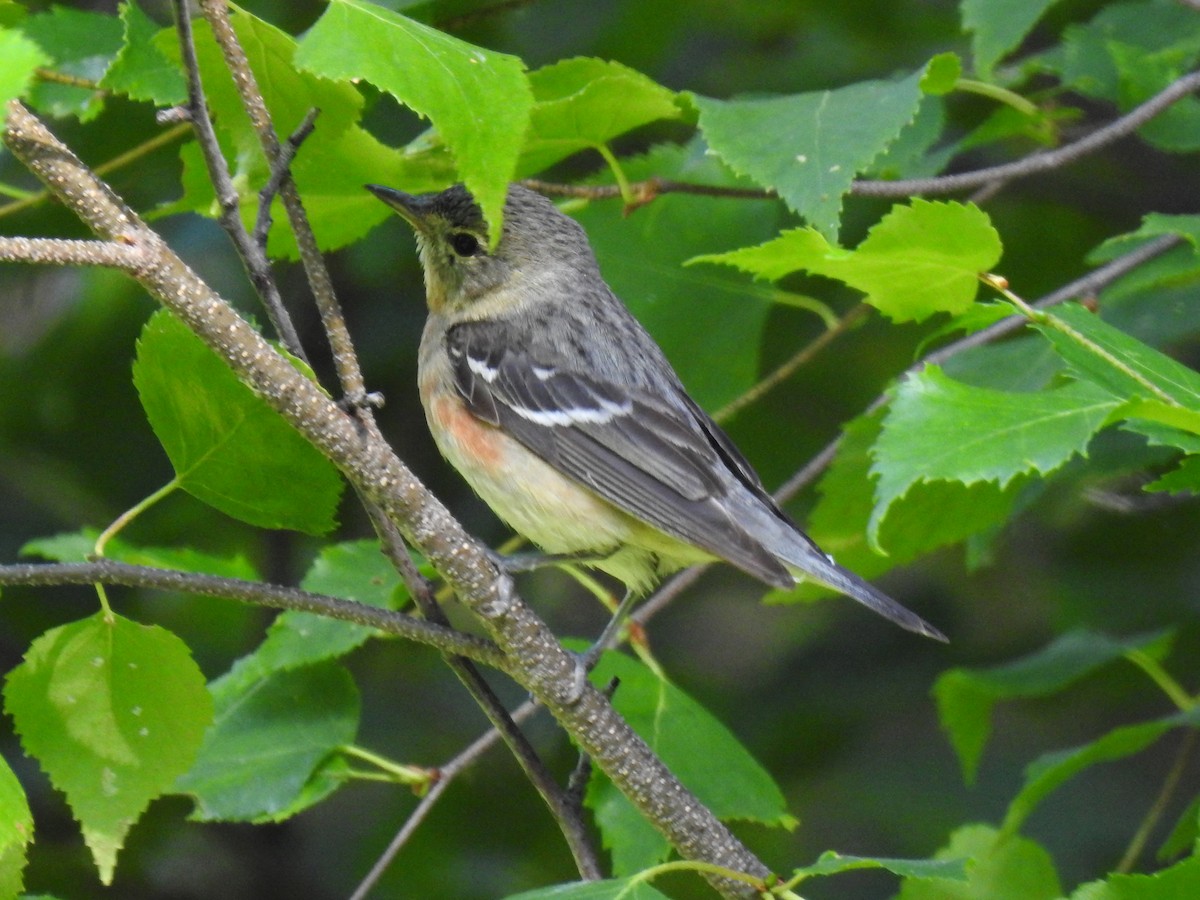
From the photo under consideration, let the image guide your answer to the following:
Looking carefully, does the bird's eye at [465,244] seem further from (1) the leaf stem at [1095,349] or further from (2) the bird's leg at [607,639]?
(1) the leaf stem at [1095,349]

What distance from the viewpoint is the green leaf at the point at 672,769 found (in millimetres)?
2428

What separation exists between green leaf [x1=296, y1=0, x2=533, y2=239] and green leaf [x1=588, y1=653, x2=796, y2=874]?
1.13 metres

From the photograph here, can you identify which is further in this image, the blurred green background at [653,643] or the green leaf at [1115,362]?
the blurred green background at [653,643]

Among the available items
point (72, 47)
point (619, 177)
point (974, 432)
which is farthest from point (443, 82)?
point (72, 47)

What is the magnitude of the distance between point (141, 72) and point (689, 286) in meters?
1.43

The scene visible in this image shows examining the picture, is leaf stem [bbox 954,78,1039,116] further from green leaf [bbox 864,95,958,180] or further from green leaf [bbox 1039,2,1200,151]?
green leaf [bbox 1039,2,1200,151]

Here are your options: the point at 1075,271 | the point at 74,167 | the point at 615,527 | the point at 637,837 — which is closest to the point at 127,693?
the point at 74,167

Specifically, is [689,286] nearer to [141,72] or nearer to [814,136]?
[814,136]

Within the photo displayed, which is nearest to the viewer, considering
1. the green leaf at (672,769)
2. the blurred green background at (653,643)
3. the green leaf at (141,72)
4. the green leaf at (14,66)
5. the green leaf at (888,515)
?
the green leaf at (14,66)

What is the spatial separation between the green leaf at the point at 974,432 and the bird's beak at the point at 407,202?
1312mm

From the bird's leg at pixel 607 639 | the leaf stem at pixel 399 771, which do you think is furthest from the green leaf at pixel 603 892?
the leaf stem at pixel 399 771

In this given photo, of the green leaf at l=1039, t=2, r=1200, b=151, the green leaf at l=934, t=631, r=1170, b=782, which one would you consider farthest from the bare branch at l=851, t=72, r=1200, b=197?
the green leaf at l=934, t=631, r=1170, b=782

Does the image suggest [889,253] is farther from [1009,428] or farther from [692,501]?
[692,501]

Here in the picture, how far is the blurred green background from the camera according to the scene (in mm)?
4168
